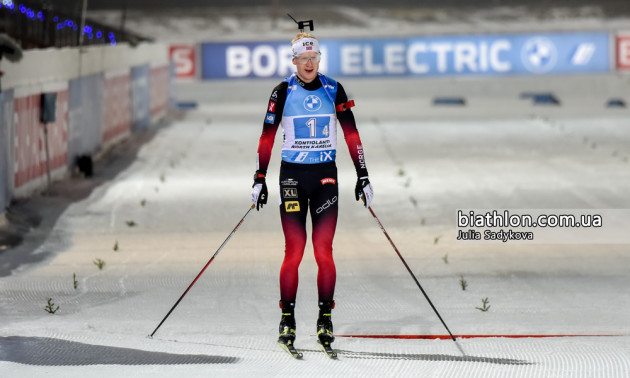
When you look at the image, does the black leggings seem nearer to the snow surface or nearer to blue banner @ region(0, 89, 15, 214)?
blue banner @ region(0, 89, 15, 214)

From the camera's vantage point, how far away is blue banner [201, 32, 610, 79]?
135 feet

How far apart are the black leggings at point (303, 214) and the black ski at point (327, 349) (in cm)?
34

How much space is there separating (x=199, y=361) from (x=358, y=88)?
3383 centimetres

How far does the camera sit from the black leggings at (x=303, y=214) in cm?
823

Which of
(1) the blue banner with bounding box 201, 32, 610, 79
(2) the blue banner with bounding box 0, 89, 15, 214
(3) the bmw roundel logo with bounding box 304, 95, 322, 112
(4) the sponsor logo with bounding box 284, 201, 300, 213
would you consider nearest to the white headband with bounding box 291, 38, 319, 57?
(3) the bmw roundel logo with bounding box 304, 95, 322, 112

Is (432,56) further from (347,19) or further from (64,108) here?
(64,108)

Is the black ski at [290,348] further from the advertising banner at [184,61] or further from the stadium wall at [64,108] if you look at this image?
the advertising banner at [184,61]

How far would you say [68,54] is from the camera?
67.5ft

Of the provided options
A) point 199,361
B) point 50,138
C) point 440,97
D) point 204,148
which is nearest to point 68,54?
point 50,138

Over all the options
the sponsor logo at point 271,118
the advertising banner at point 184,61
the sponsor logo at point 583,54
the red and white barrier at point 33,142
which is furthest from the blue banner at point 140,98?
the sponsor logo at point 271,118

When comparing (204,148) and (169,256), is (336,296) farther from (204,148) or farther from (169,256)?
(204,148)

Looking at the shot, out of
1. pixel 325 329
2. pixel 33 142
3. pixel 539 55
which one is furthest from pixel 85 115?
pixel 539 55

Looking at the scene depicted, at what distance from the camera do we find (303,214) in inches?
326

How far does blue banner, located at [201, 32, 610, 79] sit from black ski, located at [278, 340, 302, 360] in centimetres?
3338
